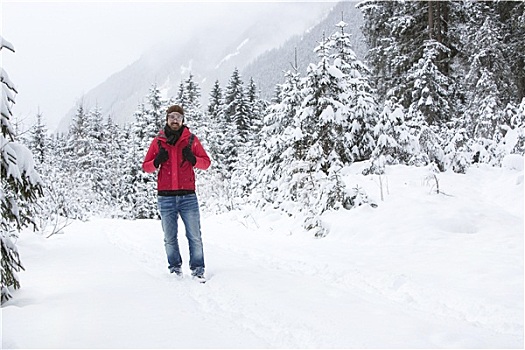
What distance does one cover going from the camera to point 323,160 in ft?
35.2

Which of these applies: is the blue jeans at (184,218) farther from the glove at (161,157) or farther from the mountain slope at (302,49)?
the mountain slope at (302,49)

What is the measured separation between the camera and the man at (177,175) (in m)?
5.16

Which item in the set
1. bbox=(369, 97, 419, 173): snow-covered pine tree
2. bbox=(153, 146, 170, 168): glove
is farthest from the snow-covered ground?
bbox=(369, 97, 419, 173): snow-covered pine tree

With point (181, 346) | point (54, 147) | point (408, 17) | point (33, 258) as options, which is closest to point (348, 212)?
point (33, 258)

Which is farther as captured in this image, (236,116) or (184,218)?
(236,116)

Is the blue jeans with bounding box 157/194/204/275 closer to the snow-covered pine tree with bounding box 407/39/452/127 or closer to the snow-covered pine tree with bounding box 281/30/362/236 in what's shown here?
the snow-covered pine tree with bounding box 281/30/362/236

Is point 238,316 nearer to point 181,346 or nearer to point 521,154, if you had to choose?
point 181,346

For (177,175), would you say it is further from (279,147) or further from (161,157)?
(279,147)

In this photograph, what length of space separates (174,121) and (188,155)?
0.44 metres

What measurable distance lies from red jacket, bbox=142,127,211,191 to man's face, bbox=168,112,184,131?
0.11 meters

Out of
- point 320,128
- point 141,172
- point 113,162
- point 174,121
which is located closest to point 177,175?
point 174,121

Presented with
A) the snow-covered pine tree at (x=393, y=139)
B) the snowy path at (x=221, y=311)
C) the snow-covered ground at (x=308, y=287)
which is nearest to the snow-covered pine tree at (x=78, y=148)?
the snow-covered pine tree at (x=393, y=139)

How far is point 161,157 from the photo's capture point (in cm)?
512

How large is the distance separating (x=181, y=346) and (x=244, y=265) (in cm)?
274
